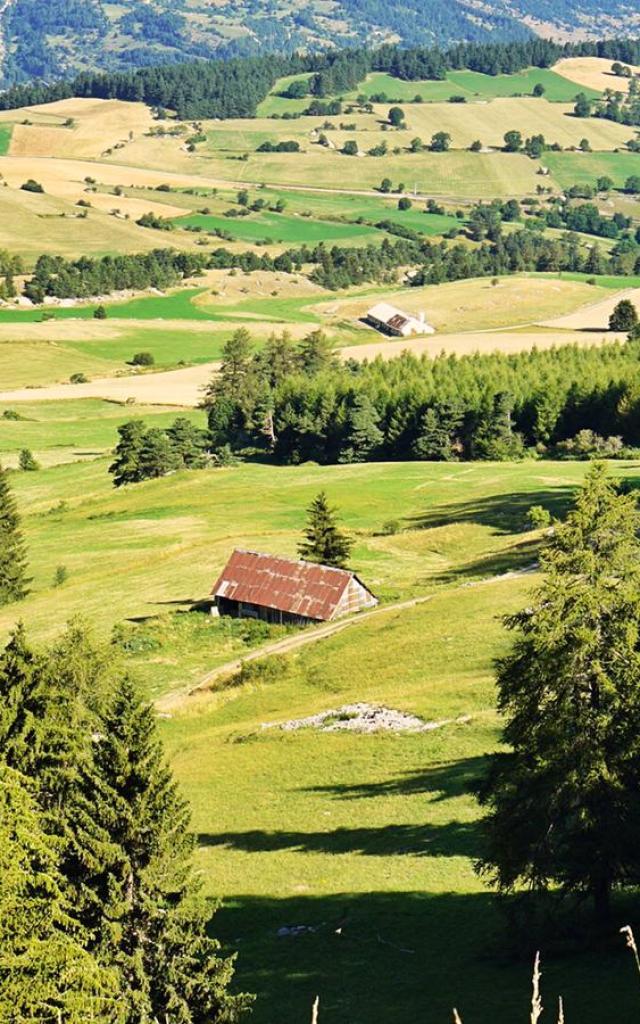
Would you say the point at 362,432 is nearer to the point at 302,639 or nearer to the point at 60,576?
the point at 60,576

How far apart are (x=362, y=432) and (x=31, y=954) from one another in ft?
409

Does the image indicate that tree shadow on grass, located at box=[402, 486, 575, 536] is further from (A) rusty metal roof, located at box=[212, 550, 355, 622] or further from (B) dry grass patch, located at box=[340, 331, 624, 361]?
(B) dry grass patch, located at box=[340, 331, 624, 361]

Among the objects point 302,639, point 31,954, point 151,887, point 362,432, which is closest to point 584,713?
point 151,887

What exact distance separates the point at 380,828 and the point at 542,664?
50.1 ft

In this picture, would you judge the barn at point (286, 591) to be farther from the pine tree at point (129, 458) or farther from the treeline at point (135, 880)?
the treeline at point (135, 880)

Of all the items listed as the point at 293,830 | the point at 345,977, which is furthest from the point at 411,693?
the point at 345,977

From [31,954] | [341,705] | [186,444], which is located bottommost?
[186,444]

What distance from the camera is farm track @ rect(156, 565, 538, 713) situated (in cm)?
7144

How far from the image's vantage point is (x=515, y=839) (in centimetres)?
3491

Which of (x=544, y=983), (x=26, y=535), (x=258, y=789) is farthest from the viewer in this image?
(x=26, y=535)

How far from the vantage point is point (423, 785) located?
5119 centimetres

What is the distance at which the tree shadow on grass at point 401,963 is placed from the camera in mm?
32375

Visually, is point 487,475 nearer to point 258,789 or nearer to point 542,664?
point 258,789

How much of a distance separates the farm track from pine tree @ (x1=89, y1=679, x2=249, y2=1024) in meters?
39.4
